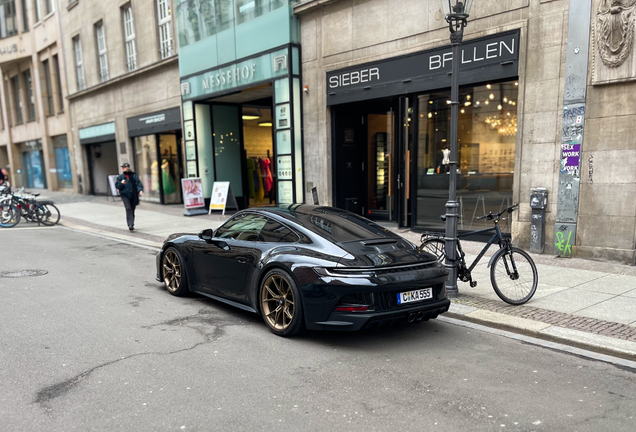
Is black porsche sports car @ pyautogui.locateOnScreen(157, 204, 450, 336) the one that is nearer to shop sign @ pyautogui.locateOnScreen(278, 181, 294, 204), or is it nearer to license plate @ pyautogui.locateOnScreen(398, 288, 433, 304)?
license plate @ pyautogui.locateOnScreen(398, 288, 433, 304)

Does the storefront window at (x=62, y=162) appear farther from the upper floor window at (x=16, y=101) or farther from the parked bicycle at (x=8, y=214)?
the parked bicycle at (x=8, y=214)

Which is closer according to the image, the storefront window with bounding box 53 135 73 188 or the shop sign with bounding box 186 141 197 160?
the shop sign with bounding box 186 141 197 160

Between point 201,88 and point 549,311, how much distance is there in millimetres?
13827

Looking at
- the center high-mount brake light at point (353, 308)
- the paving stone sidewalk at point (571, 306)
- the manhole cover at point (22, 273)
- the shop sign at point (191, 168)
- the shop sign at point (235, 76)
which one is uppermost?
the shop sign at point (235, 76)

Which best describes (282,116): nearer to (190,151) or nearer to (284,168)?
(284,168)

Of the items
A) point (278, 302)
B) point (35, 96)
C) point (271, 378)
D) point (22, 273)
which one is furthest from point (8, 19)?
point (271, 378)

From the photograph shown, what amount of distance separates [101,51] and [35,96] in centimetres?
1025

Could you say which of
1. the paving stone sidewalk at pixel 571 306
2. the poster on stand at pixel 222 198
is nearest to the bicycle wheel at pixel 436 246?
the paving stone sidewalk at pixel 571 306

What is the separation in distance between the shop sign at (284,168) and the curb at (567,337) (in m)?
8.82

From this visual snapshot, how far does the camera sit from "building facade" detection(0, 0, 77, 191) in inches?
1057

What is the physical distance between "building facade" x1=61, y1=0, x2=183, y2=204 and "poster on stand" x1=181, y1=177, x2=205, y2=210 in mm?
2708

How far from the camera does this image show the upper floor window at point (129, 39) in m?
20.0

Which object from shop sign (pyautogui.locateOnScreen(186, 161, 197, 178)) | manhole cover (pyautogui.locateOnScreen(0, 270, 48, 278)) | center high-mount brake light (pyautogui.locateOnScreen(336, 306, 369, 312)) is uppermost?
shop sign (pyautogui.locateOnScreen(186, 161, 197, 178))

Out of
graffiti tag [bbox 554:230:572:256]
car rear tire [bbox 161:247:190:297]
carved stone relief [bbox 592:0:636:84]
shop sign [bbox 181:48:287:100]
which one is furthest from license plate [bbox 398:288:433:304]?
shop sign [bbox 181:48:287:100]
